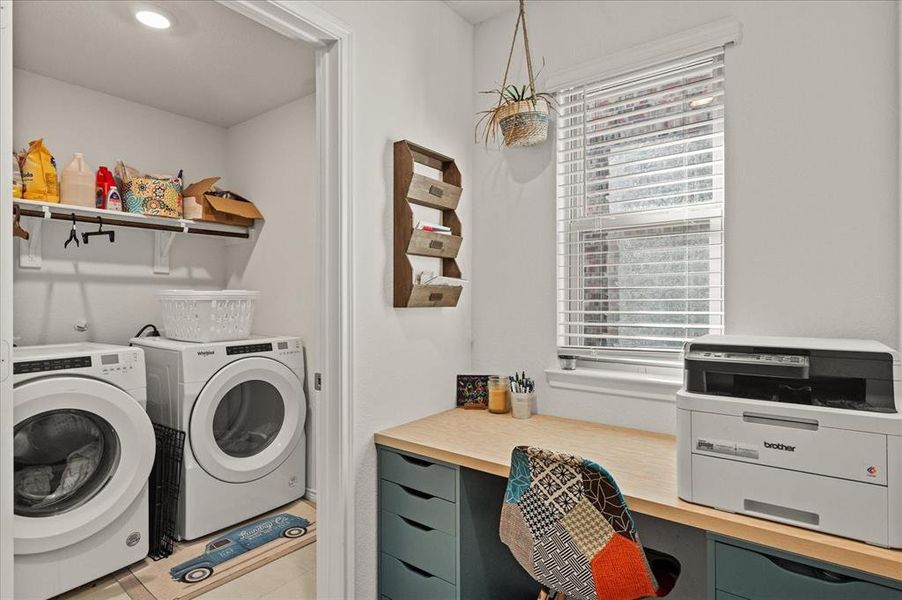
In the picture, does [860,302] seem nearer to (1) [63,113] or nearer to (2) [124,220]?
(2) [124,220]

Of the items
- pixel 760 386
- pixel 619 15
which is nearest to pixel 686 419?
pixel 760 386

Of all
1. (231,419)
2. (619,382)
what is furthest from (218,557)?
(619,382)

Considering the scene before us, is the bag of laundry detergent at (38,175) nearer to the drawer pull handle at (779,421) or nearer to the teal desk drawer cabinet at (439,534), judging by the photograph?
the teal desk drawer cabinet at (439,534)

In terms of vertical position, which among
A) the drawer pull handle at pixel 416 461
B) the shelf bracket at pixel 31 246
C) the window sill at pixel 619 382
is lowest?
the drawer pull handle at pixel 416 461

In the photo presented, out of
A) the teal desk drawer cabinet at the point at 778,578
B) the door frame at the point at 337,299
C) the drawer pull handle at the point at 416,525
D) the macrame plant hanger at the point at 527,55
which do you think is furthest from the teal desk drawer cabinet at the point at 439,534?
the macrame plant hanger at the point at 527,55

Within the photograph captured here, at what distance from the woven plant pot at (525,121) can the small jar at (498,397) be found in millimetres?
997

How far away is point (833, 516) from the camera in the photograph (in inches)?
43.2

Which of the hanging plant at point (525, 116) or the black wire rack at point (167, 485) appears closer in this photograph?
the hanging plant at point (525, 116)

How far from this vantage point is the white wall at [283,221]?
3066mm

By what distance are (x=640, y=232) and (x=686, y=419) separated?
889 mm

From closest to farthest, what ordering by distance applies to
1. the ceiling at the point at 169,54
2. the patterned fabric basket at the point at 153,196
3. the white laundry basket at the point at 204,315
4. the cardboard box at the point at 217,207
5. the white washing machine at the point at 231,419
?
the ceiling at the point at 169,54 → the white washing machine at the point at 231,419 → the white laundry basket at the point at 204,315 → the patterned fabric basket at the point at 153,196 → the cardboard box at the point at 217,207

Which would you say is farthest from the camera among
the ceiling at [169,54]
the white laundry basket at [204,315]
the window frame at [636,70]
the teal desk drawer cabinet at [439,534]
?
the white laundry basket at [204,315]

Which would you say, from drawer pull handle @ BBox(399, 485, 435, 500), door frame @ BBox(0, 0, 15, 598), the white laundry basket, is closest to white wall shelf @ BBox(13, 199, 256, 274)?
the white laundry basket

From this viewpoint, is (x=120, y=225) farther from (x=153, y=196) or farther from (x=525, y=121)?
(x=525, y=121)
